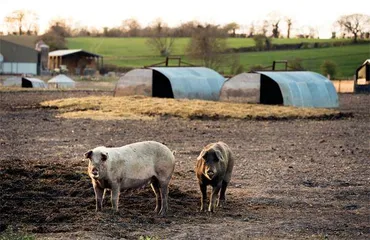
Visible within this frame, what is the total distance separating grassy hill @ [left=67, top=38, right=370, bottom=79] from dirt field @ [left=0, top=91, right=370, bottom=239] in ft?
205

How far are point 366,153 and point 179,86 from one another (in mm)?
23206

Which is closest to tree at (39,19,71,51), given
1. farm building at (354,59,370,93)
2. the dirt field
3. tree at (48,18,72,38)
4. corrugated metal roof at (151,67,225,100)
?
tree at (48,18,72,38)

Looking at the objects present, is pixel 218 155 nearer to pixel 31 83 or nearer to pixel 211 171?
pixel 211 171

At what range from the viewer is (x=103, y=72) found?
10488 centimetres

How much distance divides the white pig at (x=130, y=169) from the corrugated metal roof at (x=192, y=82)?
3046 centimetres

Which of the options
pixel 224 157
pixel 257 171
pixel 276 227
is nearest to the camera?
pixel 276 227

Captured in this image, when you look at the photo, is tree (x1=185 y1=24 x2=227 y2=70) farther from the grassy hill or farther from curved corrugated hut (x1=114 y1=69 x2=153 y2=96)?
curved corrugated hut (x1=114 y1=69 x2=153 y2=96)

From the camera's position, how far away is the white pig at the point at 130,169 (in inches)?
461

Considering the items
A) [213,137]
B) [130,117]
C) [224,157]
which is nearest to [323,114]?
[130,117]

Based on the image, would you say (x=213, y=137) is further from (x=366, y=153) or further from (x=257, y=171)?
(x=257, y=171)

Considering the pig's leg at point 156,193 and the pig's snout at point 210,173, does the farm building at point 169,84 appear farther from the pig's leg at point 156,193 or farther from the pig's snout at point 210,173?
the pig's snout at point 210,173

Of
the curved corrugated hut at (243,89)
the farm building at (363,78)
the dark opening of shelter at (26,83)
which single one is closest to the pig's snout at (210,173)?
the curved corrugated hut at (243,89)

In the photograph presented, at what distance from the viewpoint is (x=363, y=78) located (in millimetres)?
65500

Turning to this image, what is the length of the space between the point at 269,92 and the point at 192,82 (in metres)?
4.12
